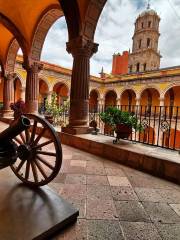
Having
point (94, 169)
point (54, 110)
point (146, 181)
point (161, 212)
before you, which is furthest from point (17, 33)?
point (161, 212)

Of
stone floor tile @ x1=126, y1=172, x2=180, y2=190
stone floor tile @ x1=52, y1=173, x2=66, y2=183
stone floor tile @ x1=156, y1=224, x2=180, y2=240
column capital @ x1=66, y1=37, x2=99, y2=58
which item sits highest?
column capital @ x1=66, y1=37, x2=99, y2=58

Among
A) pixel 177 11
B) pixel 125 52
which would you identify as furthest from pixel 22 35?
pixel 125 52

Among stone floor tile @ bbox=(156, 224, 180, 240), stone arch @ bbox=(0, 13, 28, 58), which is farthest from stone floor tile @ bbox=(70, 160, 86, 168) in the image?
stone arch @ bbox=(0, 13, 28, 58)

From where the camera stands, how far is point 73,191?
6.03 feet

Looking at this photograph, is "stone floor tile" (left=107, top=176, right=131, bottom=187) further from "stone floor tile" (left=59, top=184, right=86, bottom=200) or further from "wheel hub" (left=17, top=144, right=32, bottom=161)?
"wheel hub" (left=17, top=144, right=32, bottom=161)

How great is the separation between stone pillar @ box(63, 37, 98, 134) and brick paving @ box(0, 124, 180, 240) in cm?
146

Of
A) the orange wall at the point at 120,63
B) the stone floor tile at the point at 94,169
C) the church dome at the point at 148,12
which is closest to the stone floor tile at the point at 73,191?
the stone floor tile at the point at 94,169

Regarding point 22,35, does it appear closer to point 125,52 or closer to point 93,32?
point 93,32

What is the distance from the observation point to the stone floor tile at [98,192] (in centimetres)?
174

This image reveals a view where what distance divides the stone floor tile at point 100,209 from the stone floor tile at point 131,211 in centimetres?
6

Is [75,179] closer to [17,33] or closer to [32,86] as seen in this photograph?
[32,86]

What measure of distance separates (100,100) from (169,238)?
848 inches

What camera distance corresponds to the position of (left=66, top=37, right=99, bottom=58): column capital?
3.80 m

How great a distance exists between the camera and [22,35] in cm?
647
